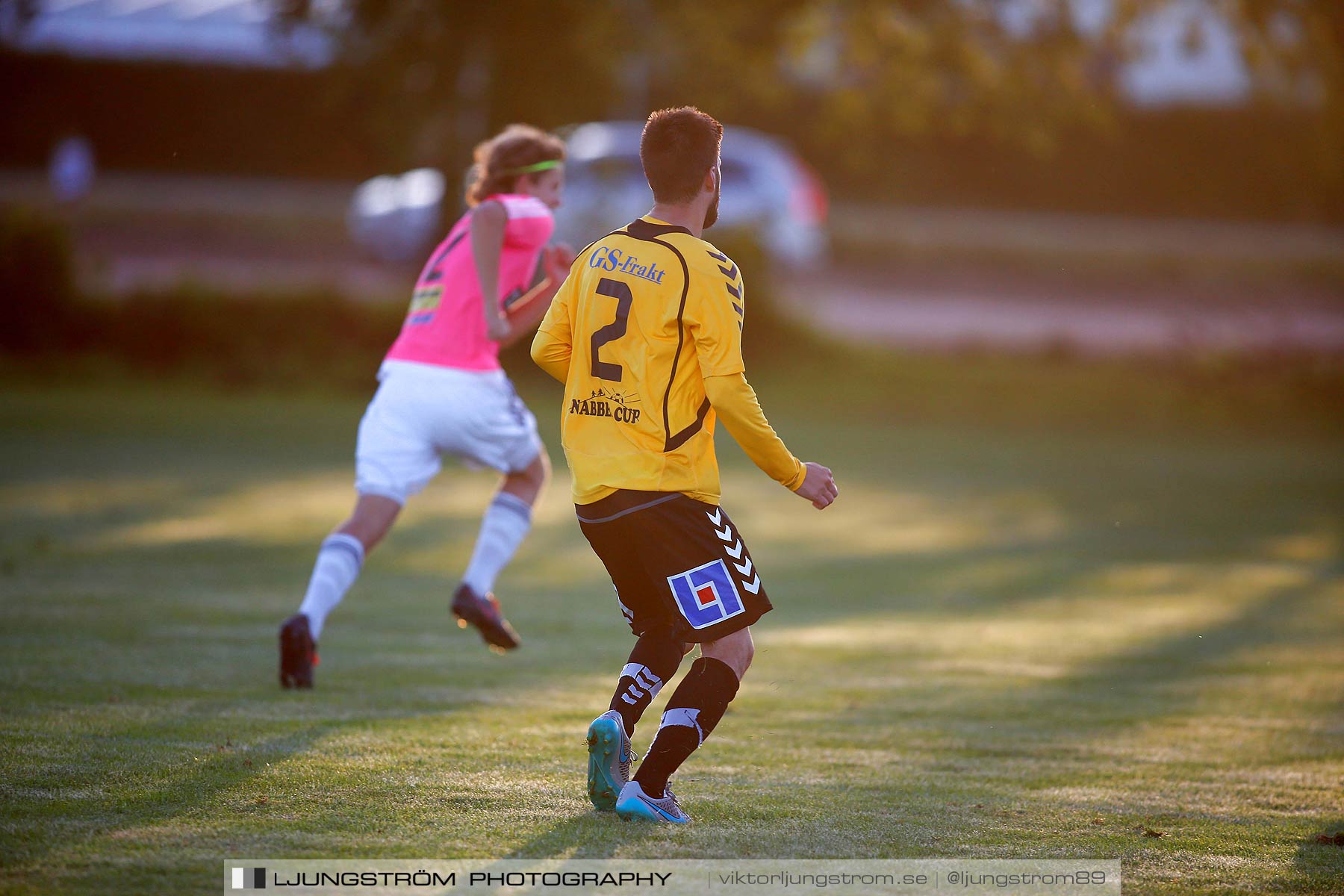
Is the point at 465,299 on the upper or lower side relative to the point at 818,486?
upper

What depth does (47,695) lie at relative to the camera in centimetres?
526

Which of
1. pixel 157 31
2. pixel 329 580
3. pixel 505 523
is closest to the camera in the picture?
pixel 329 580

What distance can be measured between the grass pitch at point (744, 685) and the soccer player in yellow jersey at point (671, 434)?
0.32m

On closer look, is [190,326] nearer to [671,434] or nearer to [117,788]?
[117,788]

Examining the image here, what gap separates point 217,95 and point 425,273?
26.6 meters

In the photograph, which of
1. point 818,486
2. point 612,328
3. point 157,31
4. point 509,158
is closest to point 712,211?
point 612,328

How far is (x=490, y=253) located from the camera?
5766 mm

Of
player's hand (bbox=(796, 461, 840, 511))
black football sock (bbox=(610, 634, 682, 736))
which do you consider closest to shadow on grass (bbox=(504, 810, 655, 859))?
black football sock (bbox=(610, 634, 682, 736))

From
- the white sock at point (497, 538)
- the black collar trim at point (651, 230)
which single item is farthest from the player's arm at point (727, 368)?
the white sock at point (497, 538)

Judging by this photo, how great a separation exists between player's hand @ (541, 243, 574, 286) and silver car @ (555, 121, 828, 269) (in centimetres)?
864

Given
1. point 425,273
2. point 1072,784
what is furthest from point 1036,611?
point 425,273

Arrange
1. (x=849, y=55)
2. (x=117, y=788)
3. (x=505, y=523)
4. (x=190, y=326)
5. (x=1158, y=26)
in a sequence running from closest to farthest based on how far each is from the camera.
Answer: (x=117, y=788)
(x=505, y=523)
(x=1158, y=26)
(x=849, y=55)
(x=190, y=326)

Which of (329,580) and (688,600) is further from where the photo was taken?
(329,580)

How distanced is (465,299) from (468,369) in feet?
0.93
